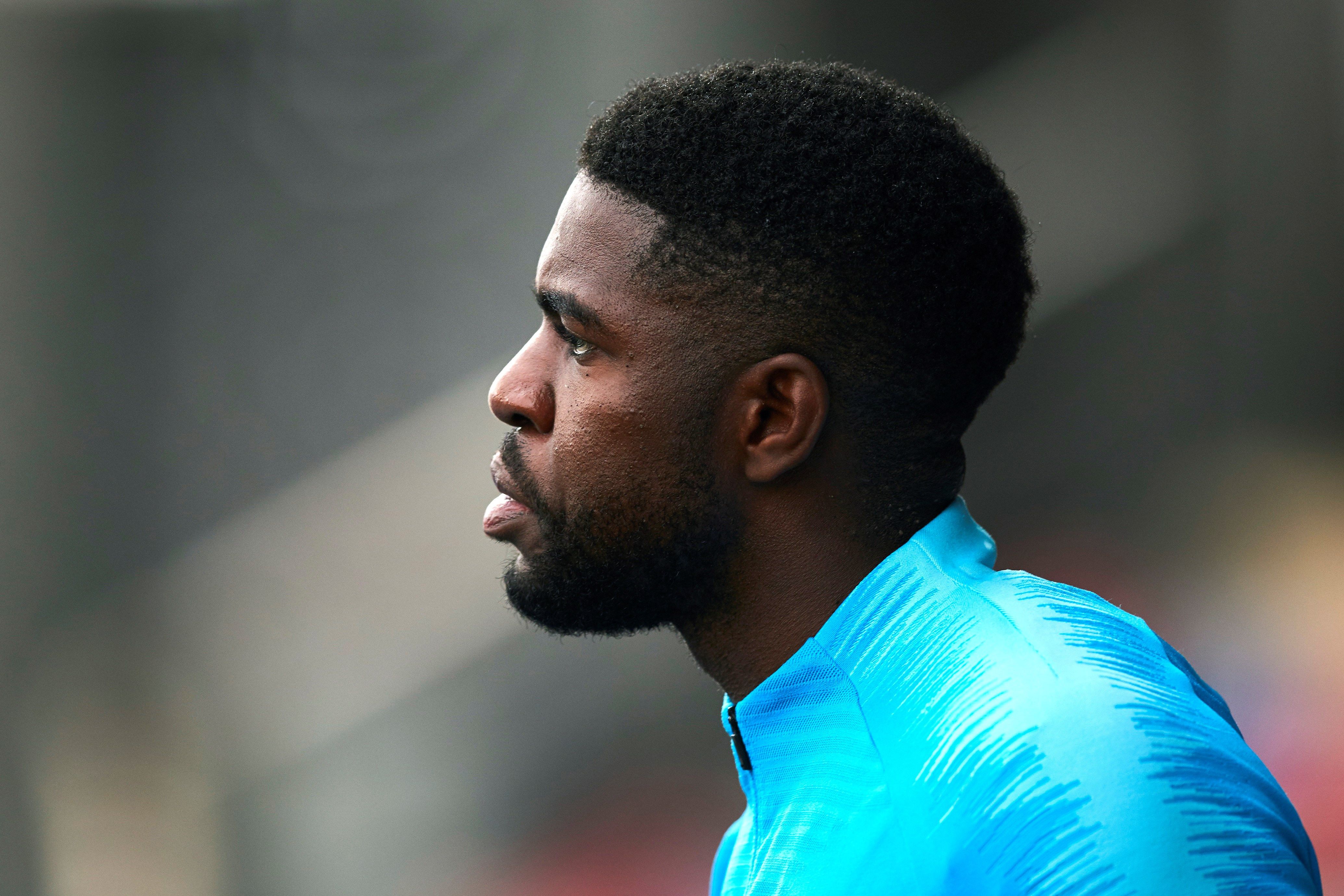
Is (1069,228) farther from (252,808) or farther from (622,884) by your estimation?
(252,808)

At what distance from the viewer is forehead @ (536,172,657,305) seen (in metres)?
1.73

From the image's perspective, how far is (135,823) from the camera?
15.6 ft

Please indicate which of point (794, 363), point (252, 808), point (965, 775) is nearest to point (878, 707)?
point (965, 775)

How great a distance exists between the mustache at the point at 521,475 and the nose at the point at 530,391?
4 centimetres

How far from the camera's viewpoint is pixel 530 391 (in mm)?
1798

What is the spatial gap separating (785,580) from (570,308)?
0.51 meters

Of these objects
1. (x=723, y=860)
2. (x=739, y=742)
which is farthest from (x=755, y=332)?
(x=723, y=860)

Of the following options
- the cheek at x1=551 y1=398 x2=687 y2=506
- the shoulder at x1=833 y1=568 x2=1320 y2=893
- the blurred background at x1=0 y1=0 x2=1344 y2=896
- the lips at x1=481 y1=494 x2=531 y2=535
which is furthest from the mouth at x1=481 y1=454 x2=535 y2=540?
the blurred background at x1=0 y1=0 x2=1344 y2=896

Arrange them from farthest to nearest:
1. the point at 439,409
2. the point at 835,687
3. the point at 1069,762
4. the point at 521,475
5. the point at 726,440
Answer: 1. the point at 439,409
2. the point at 521,475
3. the point at 726,440
4. the point at 835,687
5. the point at 1069,762

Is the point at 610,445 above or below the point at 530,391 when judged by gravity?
below

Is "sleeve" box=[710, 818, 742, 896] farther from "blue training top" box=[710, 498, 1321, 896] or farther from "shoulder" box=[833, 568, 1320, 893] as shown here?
"shoulder" box=[833, 568, 1320, 893]

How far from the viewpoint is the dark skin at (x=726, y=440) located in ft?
5.55

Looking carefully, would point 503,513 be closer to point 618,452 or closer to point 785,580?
point 618,452

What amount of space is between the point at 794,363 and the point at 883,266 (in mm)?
190
